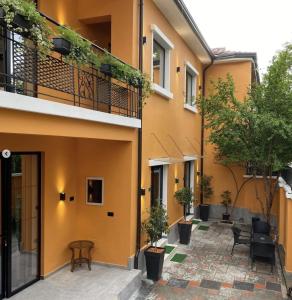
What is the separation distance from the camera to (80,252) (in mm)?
9719

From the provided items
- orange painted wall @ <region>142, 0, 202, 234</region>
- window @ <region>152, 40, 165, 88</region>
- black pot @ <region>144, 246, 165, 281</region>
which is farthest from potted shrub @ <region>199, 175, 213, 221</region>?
black pot @ <region>144, 246, 165, 281</region>

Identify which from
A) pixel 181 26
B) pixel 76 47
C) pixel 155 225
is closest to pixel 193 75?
pixel 181 26

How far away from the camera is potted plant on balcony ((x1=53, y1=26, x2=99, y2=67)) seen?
6047 mm

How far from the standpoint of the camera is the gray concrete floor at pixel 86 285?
25.8 ft

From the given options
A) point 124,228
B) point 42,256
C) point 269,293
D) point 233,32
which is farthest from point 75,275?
point 233,32

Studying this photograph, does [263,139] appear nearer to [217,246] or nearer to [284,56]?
[284,56]

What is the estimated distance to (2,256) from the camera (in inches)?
300

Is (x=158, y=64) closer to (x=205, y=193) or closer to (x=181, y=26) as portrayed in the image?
(x=181, y=26)

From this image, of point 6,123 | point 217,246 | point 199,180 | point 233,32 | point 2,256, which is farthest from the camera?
point 233,32

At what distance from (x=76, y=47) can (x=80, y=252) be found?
6046 millimetres

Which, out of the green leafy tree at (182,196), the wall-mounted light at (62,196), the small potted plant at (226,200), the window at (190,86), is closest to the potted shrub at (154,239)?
the wall-mounted light at (62,196)

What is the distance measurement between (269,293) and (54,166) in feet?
22.7

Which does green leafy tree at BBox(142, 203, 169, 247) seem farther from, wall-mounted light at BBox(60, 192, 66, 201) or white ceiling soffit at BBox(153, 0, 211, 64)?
white ceiling soffit at BBox(153, 0, 211, 64)

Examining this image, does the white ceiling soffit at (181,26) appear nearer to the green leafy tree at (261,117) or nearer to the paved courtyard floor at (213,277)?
the green leafy tree at (261,117)
